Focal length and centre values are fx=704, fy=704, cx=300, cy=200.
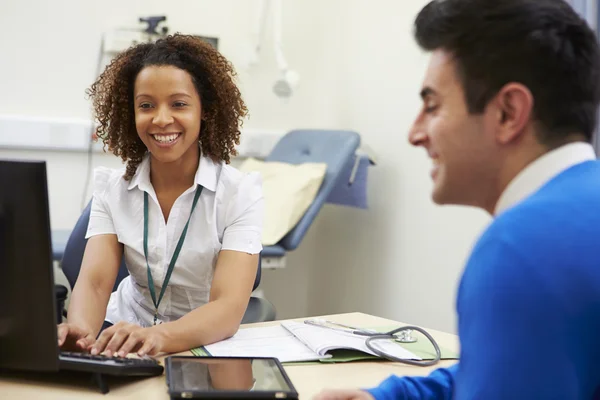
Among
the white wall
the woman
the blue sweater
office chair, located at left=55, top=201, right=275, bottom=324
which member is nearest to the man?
the blue sweater

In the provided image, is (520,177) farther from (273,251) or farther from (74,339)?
(273,251)

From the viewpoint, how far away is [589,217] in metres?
0.64

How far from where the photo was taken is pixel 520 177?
73 cm

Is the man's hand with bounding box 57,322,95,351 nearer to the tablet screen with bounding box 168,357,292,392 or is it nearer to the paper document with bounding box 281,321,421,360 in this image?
the tablet screen with bounding box 168,357,292,392

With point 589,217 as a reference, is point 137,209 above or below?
below

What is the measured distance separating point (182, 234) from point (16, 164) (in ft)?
2.45

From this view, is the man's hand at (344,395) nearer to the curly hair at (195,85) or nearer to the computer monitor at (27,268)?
the computer monitor at (27,268)

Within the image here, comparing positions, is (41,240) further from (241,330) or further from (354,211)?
(354,211)

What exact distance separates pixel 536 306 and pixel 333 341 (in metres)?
0.70

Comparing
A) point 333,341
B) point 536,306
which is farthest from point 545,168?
point 333,341

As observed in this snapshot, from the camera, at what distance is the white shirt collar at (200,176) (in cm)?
159

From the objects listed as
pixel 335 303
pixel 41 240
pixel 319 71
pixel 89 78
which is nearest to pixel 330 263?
pixel 335 303

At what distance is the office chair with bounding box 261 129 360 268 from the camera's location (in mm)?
2662

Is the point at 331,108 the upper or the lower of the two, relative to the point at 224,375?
upper
